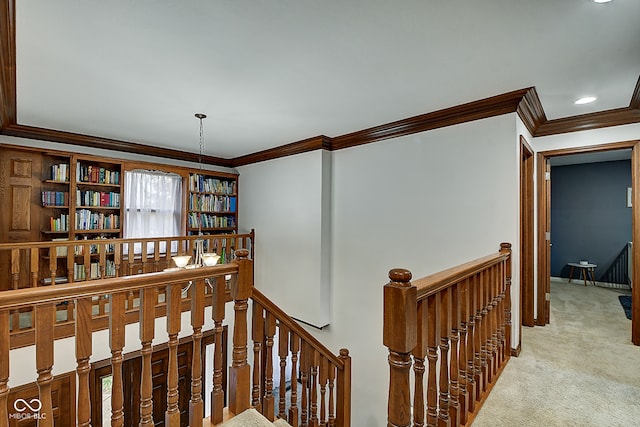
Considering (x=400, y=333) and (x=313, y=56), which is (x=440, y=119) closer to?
(x=313, y=56)

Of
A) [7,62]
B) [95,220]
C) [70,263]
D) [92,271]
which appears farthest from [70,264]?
[7,62]

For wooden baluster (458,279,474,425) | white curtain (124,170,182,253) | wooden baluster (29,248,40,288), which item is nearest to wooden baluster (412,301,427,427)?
wooden baluster (458,279,474,425)

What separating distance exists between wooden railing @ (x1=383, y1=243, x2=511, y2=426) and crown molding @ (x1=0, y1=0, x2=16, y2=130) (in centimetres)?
243

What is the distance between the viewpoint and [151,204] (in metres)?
4.86

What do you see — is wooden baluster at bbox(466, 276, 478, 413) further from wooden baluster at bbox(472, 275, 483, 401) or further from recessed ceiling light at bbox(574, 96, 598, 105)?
recessed ceiling light at bbox(574, 96, 598, 105)

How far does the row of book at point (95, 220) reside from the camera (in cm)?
417

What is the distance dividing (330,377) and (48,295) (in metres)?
2.14

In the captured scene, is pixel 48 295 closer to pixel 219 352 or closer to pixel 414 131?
pixel 219 352

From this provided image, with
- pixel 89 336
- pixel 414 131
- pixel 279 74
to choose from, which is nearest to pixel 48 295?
pixel 89 336

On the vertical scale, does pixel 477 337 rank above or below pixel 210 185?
below

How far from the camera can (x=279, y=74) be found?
2436mm

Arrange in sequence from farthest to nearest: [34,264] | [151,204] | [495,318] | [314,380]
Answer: [151,204], [34,264], [314,380], [495,318]

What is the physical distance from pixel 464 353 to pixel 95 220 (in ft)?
15.6

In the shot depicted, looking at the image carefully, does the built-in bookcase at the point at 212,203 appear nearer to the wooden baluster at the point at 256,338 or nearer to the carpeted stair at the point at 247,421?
the wooden baluster at the point at 256,338
